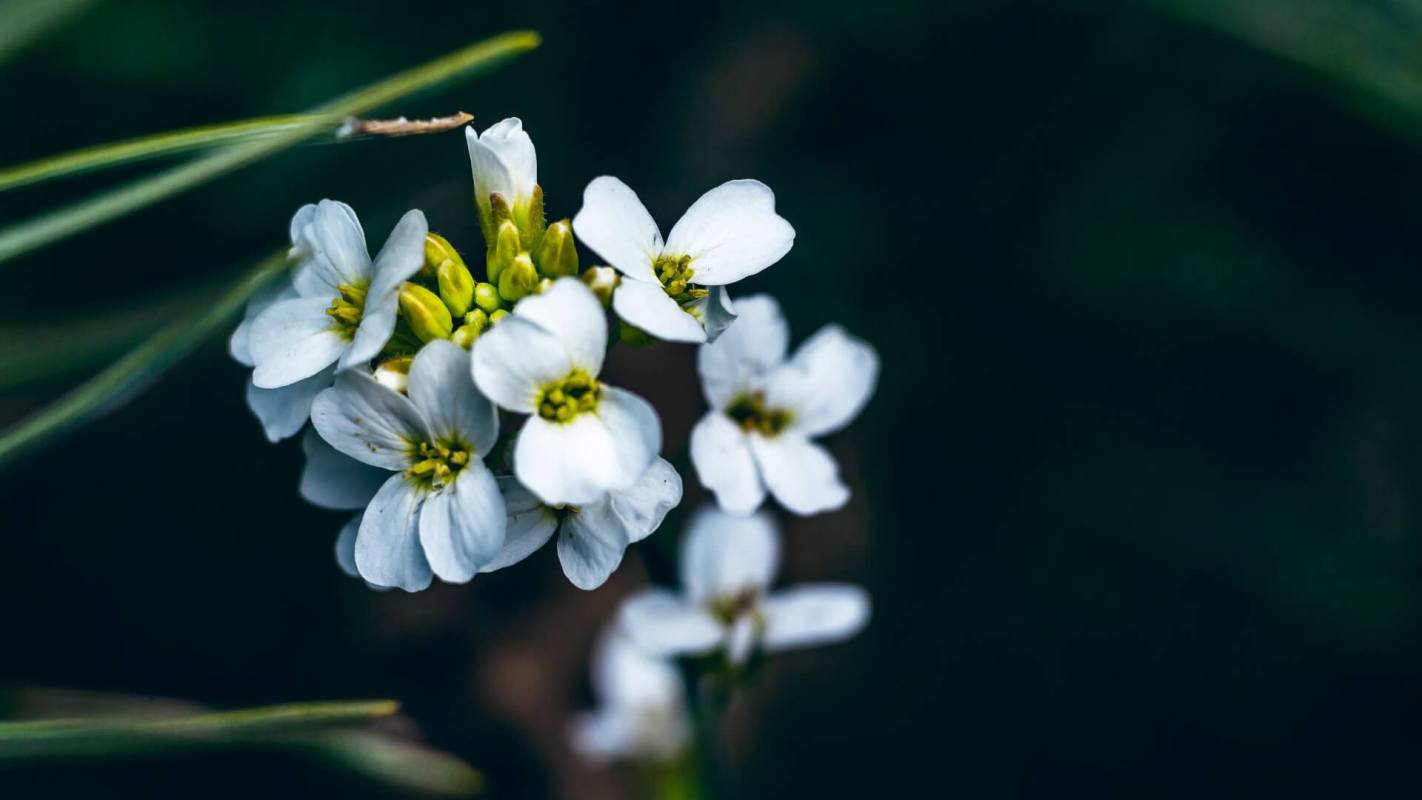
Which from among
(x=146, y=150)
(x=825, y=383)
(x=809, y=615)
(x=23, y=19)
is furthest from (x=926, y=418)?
(x=23, y=19)

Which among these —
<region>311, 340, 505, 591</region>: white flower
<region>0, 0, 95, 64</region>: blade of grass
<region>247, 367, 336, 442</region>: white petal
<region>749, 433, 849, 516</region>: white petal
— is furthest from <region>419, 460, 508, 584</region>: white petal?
<region>0, 0, 95, 64</region>: blade of grass

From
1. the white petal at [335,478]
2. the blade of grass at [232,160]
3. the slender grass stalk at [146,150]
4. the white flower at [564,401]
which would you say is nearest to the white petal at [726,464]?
the white flower at [564,401]

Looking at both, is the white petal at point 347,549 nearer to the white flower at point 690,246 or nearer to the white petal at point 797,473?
the white flower at point 690,246

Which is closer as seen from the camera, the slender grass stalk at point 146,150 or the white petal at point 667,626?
the slender grass stalk at point 146,150

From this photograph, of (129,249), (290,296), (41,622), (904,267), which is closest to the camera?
(290,296)

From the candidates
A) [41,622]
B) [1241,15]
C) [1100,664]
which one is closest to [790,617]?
[1100,664]

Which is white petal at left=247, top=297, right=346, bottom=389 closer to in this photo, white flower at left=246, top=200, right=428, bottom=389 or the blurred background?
white flower at left=246, top=200, right=428, bottom=389

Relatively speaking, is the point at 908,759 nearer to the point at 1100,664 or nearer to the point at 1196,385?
the point at 1100,664
